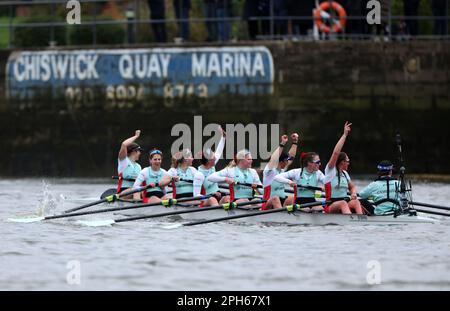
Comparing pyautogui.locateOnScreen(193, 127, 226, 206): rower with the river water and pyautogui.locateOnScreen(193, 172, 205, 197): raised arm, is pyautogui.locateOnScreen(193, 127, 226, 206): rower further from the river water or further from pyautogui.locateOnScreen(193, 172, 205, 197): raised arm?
the river water

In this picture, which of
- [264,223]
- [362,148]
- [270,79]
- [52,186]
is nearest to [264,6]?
[270,79]

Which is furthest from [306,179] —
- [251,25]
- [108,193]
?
[251,25]

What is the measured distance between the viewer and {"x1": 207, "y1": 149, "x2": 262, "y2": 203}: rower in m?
22.3

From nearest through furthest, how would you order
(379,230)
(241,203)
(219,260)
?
(219,260) < (379,230) < (241,203)

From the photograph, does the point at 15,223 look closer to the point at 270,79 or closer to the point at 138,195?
the point at 138,195

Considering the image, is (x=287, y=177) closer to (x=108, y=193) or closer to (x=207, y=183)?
(x=207, y=183)

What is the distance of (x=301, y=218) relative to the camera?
70.1 feet

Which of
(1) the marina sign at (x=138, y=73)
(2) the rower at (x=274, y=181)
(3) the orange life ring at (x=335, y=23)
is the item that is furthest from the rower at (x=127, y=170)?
(3) the orange life ring at (x=335, y=23)

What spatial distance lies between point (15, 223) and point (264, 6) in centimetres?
907

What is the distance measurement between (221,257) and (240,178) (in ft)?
16.3

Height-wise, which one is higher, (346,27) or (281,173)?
(346,27)

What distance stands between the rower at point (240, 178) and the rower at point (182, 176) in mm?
1026

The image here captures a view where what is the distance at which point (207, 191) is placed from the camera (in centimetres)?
2330

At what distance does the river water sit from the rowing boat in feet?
0.49
